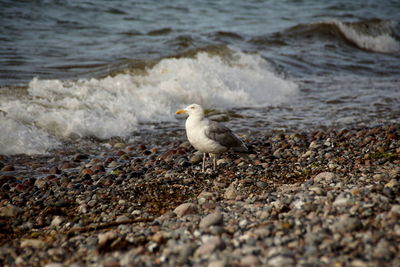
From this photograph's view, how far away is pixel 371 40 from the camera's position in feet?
74.3

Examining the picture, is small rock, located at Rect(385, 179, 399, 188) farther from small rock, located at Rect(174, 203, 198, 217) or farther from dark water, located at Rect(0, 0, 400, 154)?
dark water, located at Rect(0, 0, 400, 154)

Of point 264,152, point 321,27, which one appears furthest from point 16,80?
point 321,27

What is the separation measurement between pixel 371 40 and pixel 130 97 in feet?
54.3

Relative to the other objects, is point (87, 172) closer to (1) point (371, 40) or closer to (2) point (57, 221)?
(2) point (57, 221)

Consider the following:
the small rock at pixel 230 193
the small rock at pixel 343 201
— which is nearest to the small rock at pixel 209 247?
the small rock at pixel 343 201

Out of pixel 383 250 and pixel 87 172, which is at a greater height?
pixel 383 250

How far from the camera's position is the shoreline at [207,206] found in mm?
3387

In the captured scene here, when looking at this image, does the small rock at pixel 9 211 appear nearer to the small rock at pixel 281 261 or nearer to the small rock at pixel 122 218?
the small rock at pixel 122 218

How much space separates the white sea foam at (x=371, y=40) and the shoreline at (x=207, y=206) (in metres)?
15.5

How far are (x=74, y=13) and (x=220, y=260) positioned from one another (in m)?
19.1

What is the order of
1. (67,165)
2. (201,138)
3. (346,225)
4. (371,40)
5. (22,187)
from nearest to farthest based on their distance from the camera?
(346,225)
(22,187)
(201,138)
(67,165)
(371,40)

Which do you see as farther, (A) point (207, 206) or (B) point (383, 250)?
(A) point (207, 206)

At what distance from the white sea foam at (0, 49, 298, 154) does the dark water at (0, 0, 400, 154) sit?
0.03m

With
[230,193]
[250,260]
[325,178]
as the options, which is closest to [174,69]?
[230,193]
